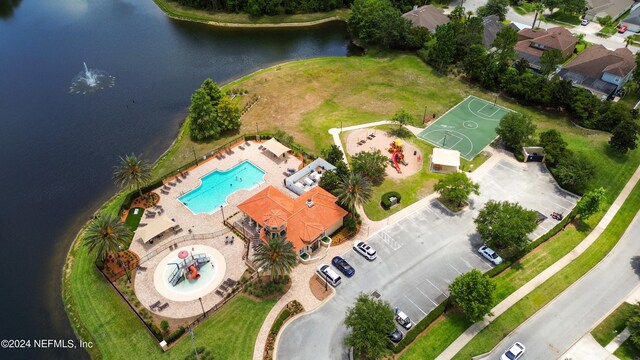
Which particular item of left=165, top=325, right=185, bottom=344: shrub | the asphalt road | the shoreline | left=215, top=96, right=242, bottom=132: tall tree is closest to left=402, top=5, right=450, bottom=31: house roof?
the shoreline

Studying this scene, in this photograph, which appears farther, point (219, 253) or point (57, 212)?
point (57, 212)

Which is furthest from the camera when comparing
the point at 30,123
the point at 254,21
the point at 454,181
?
the point at 254,21

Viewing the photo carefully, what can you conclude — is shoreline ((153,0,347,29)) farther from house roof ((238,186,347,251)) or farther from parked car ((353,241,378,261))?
parked car ((353,241,378,261))

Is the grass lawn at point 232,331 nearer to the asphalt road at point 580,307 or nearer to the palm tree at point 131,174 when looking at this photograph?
the palm tree at point 131,174

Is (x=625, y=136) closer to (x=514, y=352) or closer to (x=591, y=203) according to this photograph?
(x=591, y=203)

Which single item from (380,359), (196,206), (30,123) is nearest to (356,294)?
(380,359)

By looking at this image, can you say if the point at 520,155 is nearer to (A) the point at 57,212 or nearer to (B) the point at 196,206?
(B) the point at 196,206

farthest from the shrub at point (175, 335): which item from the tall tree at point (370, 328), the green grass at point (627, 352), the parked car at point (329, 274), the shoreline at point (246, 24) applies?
the shoreline at point (246, 24)
